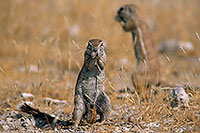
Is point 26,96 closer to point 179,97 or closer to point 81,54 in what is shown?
point 81,54

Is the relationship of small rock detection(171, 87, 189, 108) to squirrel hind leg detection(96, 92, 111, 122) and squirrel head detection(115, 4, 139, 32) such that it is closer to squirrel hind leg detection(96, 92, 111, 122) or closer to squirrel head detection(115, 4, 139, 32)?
squirrel hind leg detection(96, 92, 111, 122)

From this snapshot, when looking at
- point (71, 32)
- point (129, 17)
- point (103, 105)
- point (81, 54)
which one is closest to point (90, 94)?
point (103, 105)

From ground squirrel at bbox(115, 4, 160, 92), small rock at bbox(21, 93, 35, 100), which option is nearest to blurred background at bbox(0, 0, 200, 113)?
small rock at bbox(21, 93, 35, 100)

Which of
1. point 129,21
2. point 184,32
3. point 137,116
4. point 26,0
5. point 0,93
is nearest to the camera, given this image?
point 137,116

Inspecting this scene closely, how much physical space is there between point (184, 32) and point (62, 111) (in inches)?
252

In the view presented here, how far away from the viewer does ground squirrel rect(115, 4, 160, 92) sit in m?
4.90

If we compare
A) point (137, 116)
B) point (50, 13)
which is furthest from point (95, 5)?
point (137, 116)

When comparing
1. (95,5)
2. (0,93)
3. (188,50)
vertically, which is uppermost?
(95,5)

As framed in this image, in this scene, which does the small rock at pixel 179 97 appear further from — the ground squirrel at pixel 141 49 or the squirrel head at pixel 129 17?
the squirrel head at pixel 129 17

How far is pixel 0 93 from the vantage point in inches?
179

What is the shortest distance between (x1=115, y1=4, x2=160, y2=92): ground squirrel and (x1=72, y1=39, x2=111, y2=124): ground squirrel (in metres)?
1.49

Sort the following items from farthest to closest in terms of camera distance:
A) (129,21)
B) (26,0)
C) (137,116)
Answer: (26,0) → (129,21) → (137,116)

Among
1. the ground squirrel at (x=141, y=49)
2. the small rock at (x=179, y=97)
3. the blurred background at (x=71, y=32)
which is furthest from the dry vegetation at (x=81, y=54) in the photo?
the ground squirrel at (x=141, y=49)

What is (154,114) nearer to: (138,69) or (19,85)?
(138,69)
